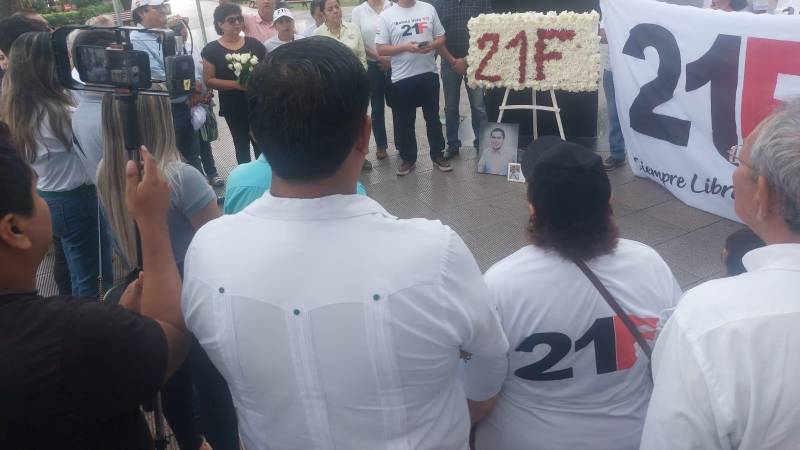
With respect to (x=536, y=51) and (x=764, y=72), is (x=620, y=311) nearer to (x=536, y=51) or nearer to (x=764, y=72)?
(x=764, y=72)

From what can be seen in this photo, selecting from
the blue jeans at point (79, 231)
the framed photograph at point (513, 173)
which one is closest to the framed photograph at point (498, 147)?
the framed photograph at point (513, 173)

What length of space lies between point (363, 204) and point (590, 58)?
181 inches

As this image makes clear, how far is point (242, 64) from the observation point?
486 centimetres

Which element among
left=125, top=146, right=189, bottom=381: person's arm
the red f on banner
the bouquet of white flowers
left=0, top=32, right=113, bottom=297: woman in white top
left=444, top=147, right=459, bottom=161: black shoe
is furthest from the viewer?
left=444, top=147, right=459, bottom=161: black shoe

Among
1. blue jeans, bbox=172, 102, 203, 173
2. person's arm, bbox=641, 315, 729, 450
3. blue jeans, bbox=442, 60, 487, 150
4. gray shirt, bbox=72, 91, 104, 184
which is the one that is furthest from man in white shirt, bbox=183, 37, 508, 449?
blue jeans, bbox=442, 60, 487, 150

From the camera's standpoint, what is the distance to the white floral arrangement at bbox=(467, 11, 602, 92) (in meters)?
5.16

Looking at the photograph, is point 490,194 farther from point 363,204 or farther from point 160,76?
point 363,204

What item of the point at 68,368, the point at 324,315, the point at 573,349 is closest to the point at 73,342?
the point at 68,368

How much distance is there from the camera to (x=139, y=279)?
1444 mm

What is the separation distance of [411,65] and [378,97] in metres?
0.73

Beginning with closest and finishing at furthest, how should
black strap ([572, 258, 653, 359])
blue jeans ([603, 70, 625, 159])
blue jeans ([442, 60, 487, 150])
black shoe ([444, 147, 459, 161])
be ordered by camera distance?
black strap ([572, 258, 653, 359])
blue jeans ([603, 70, 625, 159])
blue jeans ([442, 60, 487, 150])
black shoe ([444, 147, 459, 161])

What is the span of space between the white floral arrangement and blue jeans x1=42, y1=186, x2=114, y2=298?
3.56 m

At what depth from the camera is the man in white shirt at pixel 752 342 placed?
3.38ft

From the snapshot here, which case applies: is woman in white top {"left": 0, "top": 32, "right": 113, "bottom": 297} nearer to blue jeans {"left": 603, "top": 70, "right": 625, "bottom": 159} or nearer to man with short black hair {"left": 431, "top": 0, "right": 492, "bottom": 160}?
man with short black hair {"left": 431, "top": 0, "right": 492, "bottom": 160}
